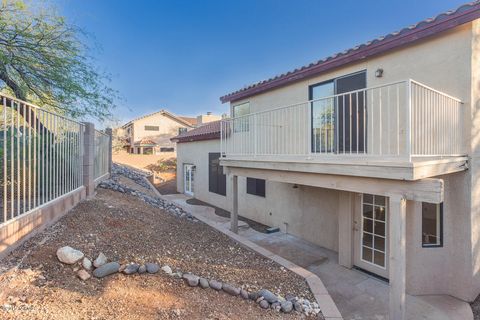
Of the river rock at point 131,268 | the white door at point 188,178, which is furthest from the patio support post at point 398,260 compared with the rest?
the white door at point 188,178

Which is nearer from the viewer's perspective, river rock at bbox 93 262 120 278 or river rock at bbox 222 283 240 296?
river rock at bbox 93 262 120 278

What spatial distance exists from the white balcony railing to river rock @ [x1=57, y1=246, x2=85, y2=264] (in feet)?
14.1

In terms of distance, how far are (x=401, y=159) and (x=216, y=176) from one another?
9.10 m

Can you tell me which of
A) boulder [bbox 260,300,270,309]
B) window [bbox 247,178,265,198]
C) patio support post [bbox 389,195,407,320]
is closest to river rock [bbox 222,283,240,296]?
boulder [bbox 260,300,270,309]

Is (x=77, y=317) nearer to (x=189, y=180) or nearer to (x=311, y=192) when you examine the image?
(x=311, y=192)

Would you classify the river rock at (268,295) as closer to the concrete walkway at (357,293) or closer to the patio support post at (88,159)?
the concrete walkway at (357,293)

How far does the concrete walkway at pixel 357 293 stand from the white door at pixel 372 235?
0.91 ft

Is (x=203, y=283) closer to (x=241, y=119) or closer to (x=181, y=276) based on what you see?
(x=181, y=276)

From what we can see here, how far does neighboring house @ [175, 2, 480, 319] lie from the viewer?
13.0ft

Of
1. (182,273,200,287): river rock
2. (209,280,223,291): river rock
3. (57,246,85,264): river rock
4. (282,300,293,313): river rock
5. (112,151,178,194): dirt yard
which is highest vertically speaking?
(112,151,178,194): dirt yard

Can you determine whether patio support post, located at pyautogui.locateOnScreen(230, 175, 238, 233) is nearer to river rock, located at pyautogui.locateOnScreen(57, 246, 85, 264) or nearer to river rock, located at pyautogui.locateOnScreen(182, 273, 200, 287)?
river rock, located at pyautogui.locateOnScreen(182, 273, 200, 287)

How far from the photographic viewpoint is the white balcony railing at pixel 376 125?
442cm

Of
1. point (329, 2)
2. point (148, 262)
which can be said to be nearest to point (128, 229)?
point (148, 262)

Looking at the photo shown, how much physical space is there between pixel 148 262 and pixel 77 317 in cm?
139
